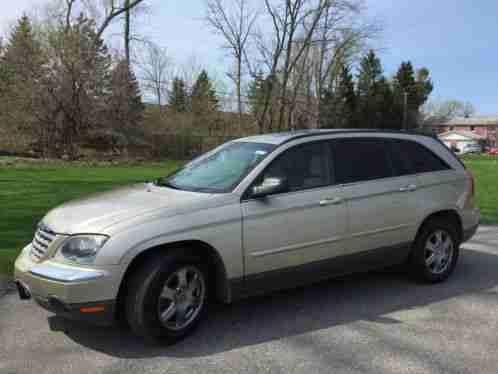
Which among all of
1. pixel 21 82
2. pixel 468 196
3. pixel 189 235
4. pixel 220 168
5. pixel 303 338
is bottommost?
pixel 303 338

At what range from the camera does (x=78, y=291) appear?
140 inches

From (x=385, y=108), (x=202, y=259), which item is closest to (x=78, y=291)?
(x=202, y=259)

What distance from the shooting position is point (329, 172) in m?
4.86

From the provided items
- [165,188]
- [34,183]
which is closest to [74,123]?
[34,183]

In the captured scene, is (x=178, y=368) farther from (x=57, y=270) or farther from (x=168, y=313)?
(x=57, y=270)

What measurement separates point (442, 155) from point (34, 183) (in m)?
12.2

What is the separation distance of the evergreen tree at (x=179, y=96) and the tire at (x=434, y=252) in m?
40.3

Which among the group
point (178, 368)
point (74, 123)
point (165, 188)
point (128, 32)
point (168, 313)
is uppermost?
point (128, 32)

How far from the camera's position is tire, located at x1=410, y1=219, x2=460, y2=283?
17.8 ft

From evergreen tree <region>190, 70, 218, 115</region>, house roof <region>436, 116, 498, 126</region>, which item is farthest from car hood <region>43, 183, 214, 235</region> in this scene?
house roof <region>436, 116, 498, 126</region>

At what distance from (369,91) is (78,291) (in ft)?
226

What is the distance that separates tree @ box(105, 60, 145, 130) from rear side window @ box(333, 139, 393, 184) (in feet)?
84.3

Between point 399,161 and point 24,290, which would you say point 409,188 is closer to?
point 399,161

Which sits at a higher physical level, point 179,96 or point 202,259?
point 179,96
